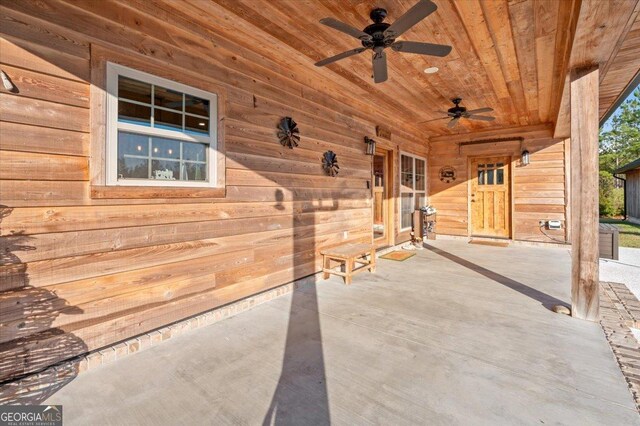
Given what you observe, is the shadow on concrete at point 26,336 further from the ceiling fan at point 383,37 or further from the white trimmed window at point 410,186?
the white trimmed window at point 410,186

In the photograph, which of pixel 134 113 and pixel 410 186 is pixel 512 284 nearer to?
pixel 410 186

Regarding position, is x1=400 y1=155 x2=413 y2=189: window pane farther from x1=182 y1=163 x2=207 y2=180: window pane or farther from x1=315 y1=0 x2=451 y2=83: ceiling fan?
x1=182 y1=163 x2=207 y2=180: window pane

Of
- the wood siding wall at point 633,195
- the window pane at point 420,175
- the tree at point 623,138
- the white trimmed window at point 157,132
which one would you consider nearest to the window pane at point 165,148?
the white trimmed window at point 157,132

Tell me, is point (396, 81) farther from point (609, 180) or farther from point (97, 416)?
point (609, 180)

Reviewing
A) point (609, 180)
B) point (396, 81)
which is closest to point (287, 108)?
point (396, 81)

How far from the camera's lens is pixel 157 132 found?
8.02 ft

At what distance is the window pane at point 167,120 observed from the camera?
8.04 feet

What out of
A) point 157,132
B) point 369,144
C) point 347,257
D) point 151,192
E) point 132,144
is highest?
point 369,144

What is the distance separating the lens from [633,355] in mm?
2127

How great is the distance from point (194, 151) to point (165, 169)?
31 cm

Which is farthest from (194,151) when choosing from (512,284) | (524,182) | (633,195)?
(633,195)

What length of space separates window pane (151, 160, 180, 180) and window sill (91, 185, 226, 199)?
11 cm

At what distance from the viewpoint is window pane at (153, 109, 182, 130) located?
2449 mm

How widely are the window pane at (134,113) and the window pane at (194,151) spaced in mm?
341
